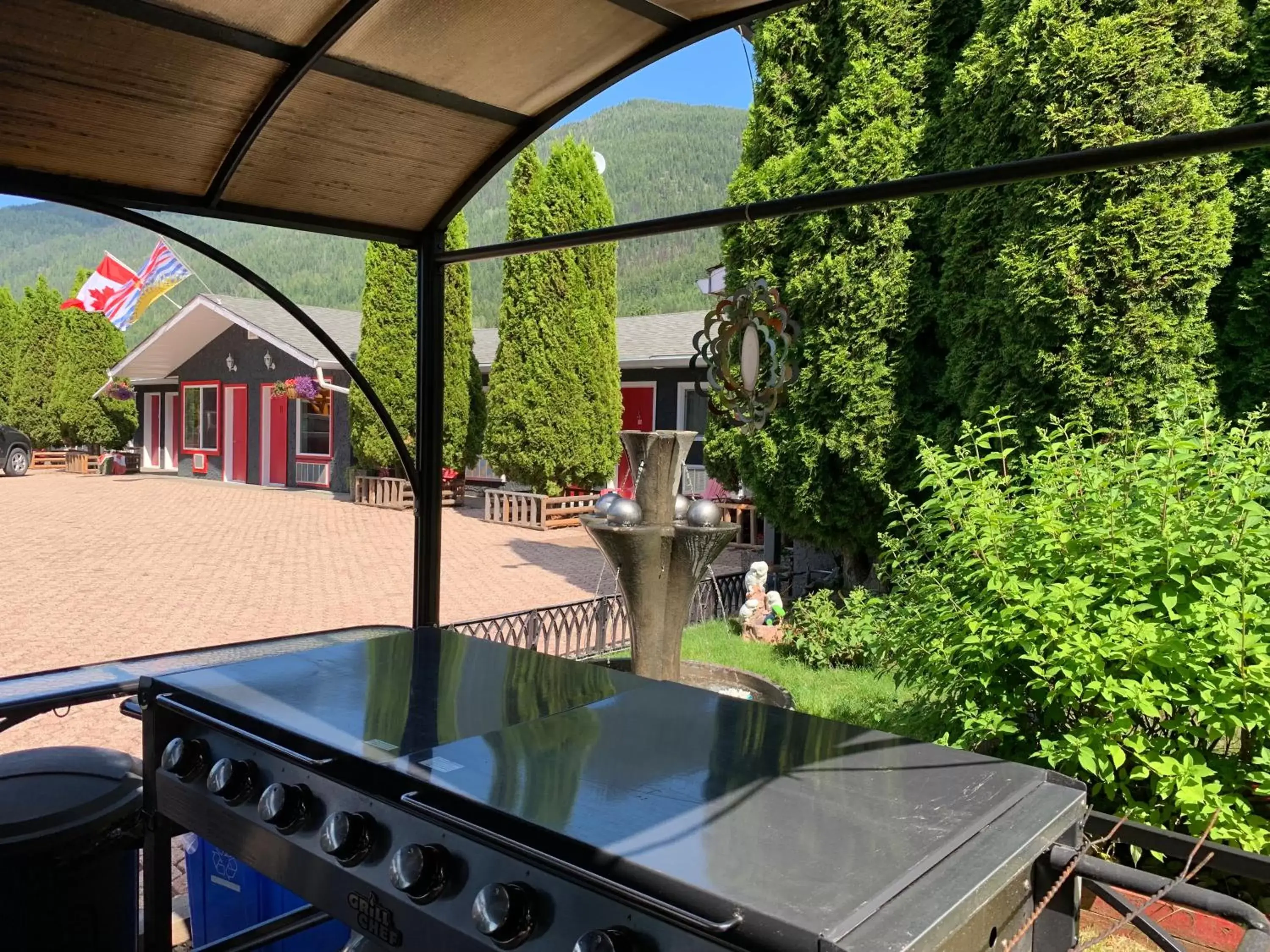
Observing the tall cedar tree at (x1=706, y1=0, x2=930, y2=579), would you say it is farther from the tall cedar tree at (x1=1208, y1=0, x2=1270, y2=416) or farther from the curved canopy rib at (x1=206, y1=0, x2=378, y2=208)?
the curved canopy rib at (x1=206, y1=0, x2=378, y2=208)

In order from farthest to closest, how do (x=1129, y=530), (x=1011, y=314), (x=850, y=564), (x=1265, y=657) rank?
(x=850, y=564), (x=1011, y=314), (x=1129, y=530), (x=1265, y=657)

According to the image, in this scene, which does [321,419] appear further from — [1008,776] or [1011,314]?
[1008,776]

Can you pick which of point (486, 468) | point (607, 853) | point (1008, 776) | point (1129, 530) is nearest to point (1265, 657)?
point (1129, 530)

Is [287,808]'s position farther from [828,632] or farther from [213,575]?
[213,575]

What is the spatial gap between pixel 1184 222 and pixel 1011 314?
1.22 metres

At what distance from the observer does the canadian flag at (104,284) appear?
23188mm

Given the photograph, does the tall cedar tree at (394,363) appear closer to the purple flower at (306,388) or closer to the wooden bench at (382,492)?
the wooden bench at (382,492)

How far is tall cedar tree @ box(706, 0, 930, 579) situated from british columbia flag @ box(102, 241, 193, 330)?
63.3 feet

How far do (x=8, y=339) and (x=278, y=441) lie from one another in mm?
13667

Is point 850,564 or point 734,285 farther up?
point 734,285

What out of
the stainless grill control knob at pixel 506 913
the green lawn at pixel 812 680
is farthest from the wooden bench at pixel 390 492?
the stainless grill control knob at pixel 506 913

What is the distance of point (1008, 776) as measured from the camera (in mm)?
1762

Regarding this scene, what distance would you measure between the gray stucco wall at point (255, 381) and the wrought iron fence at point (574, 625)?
49.3 ft

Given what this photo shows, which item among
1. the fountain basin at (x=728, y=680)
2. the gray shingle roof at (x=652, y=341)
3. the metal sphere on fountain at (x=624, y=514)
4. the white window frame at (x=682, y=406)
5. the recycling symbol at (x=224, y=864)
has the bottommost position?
the fountain basin at (x=728, y=680)
